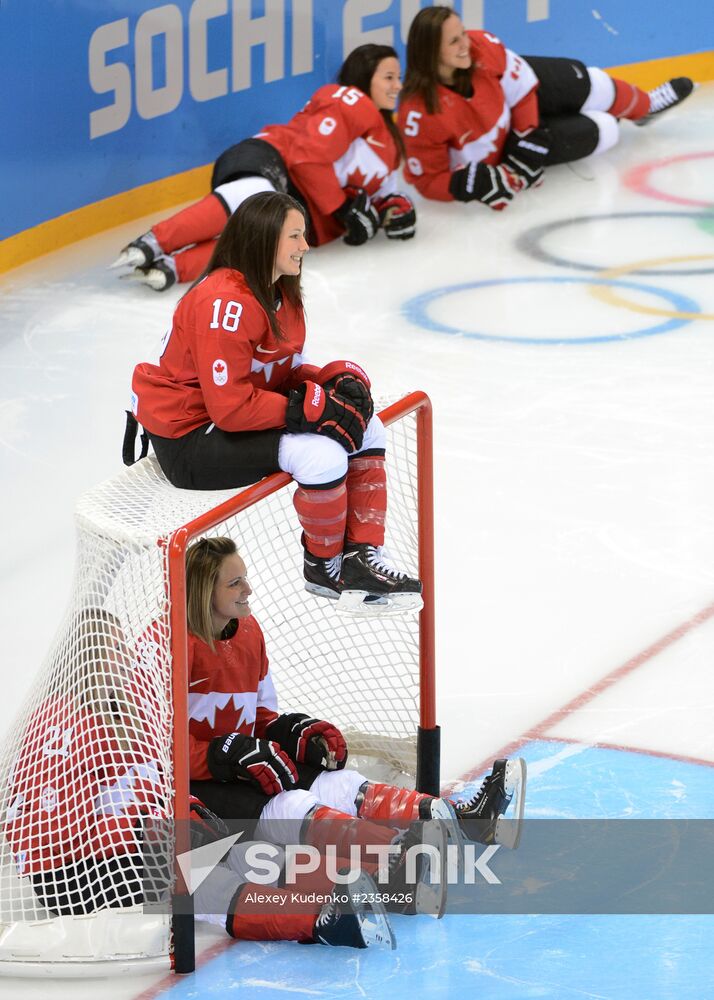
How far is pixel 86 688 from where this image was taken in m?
2.81

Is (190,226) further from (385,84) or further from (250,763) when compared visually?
(250,763)

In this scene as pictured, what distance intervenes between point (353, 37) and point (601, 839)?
17.2ft

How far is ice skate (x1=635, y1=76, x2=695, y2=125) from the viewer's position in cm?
790

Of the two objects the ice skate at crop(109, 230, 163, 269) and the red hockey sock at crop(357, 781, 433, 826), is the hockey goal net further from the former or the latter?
the ice skate at crop(109, 230, 163, 269)

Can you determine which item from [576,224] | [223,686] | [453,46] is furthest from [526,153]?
[223,686]

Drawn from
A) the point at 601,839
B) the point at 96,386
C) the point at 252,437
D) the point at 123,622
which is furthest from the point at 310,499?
the point at 96,386

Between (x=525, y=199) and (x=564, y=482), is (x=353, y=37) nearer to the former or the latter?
(x=525, y=199)

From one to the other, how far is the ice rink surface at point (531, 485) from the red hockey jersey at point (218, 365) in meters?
0.85

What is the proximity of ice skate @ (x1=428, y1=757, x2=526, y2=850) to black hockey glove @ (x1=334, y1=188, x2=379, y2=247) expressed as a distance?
4.00m

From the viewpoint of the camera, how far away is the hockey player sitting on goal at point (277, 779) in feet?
9.61

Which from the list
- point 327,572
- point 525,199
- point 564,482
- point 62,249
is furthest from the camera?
point 525,199

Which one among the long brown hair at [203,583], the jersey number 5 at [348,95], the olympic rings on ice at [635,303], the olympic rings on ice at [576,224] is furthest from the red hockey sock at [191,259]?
the long brown hair at [203,583]

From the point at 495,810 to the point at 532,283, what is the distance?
146 inches

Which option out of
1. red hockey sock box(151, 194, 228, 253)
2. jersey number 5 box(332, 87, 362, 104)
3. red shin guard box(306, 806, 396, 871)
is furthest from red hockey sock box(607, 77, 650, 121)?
red shin guard box(306, 806, 396, 871)
